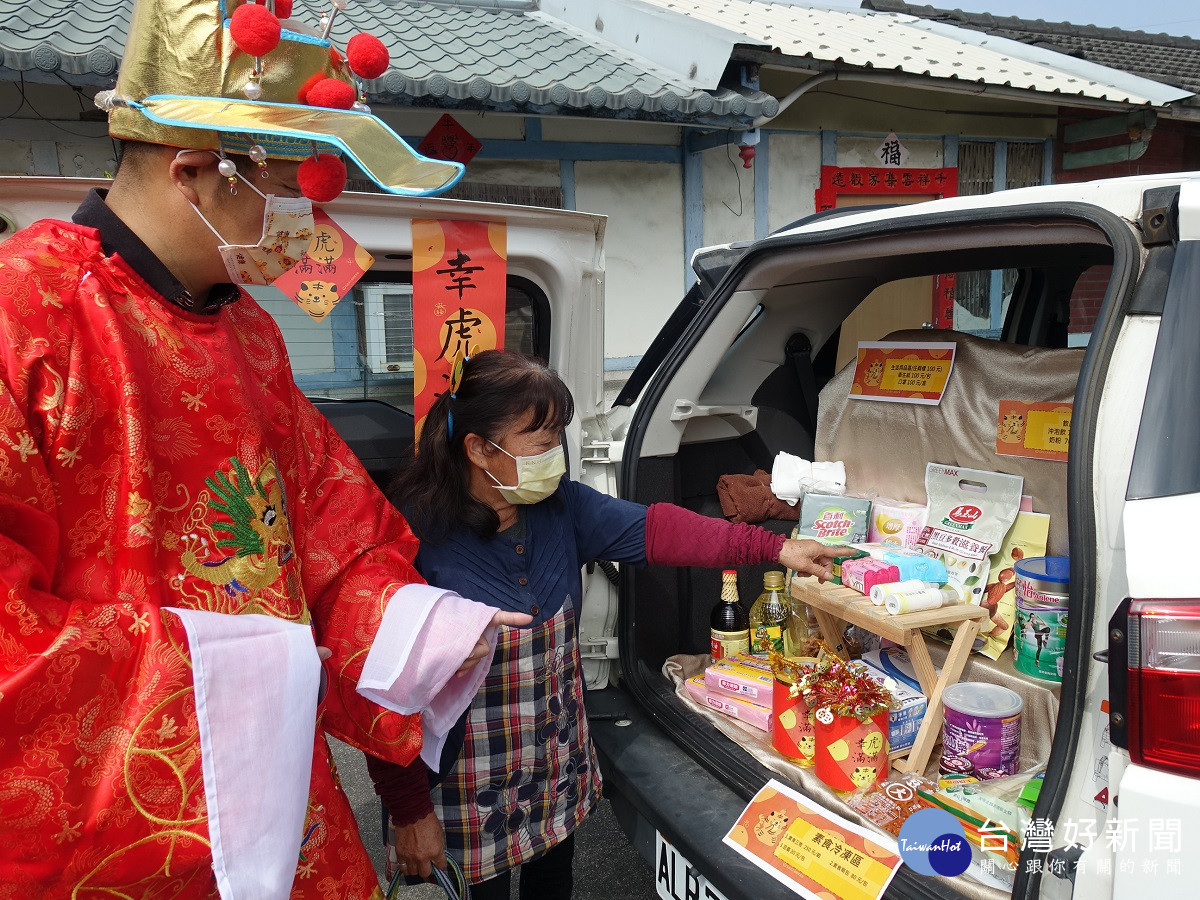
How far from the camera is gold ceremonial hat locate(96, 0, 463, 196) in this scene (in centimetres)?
114

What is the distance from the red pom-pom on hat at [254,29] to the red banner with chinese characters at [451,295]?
84 cm

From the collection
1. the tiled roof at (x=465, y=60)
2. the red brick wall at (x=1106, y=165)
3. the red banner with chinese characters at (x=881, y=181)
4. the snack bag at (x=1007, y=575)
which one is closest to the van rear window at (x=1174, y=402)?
the snack bag at (x=1007, y=575)

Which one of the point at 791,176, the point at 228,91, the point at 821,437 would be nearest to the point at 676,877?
the point at 821,437

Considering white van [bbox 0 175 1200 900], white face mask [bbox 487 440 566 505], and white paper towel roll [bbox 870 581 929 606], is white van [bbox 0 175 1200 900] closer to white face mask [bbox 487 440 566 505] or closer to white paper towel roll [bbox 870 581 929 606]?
white paper towel roll [bbox 870 581 929 606]

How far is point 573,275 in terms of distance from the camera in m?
2.23

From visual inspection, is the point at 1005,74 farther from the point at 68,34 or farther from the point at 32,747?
the point at 32,747

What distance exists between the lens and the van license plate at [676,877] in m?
1.87

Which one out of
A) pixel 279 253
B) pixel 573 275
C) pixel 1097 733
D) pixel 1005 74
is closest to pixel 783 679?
pixel 1097 733

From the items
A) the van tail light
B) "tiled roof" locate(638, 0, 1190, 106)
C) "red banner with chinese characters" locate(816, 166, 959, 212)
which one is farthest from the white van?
"red banner with chinese characters" locate(816, 166, 959, 212)

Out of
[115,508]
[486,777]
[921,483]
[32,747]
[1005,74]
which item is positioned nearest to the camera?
[32,747]

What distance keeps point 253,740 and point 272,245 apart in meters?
0.70

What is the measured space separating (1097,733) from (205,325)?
59.4 inches

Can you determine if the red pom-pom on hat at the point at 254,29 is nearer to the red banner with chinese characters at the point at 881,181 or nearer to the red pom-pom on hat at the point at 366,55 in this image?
the red pom-pom on hat at the point at 366,55

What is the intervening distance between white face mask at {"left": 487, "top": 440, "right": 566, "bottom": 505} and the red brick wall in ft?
27.6
